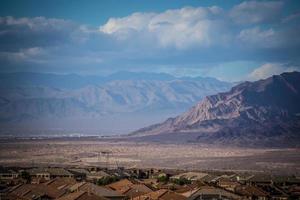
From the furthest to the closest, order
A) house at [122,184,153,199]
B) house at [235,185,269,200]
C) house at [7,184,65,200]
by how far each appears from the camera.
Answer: house at [235,185,269,200] → house at [122,184,153,199] → house at [7,184,65,200]

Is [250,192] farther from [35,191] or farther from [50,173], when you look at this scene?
[50,173]

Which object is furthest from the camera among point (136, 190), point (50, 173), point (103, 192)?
point (50, 173)

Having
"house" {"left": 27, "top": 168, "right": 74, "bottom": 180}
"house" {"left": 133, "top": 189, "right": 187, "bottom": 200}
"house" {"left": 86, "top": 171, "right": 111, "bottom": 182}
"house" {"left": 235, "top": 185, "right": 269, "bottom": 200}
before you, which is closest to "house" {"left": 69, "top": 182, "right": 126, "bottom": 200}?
"house" {"left": 133, "top": 189, "right": 187, "bottom": 200}

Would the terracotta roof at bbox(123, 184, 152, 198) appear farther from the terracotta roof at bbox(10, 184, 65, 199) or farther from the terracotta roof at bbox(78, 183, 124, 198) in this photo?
the terracotta roof at bbox(10, 184, 65, 199)

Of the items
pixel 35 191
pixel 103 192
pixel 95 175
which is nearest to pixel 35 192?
pixel 35 191

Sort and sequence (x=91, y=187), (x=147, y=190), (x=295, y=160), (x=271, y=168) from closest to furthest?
(x=91, y=187) → (x=147, y=190) → (x=271, y=168) → (x=295, y=160)

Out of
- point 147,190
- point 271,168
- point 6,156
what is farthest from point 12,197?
point 6,156

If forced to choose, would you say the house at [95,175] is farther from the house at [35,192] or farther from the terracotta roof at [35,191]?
the house at [35,192]

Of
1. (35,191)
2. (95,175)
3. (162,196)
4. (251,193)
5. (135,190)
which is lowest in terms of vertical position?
(251,193)

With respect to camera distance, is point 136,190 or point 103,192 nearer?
point 103,192

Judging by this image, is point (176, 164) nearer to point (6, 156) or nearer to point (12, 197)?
point (6, 156)

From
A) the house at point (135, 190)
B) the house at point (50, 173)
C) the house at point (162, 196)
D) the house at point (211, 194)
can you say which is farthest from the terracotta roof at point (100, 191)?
the house at point (50, 173)
